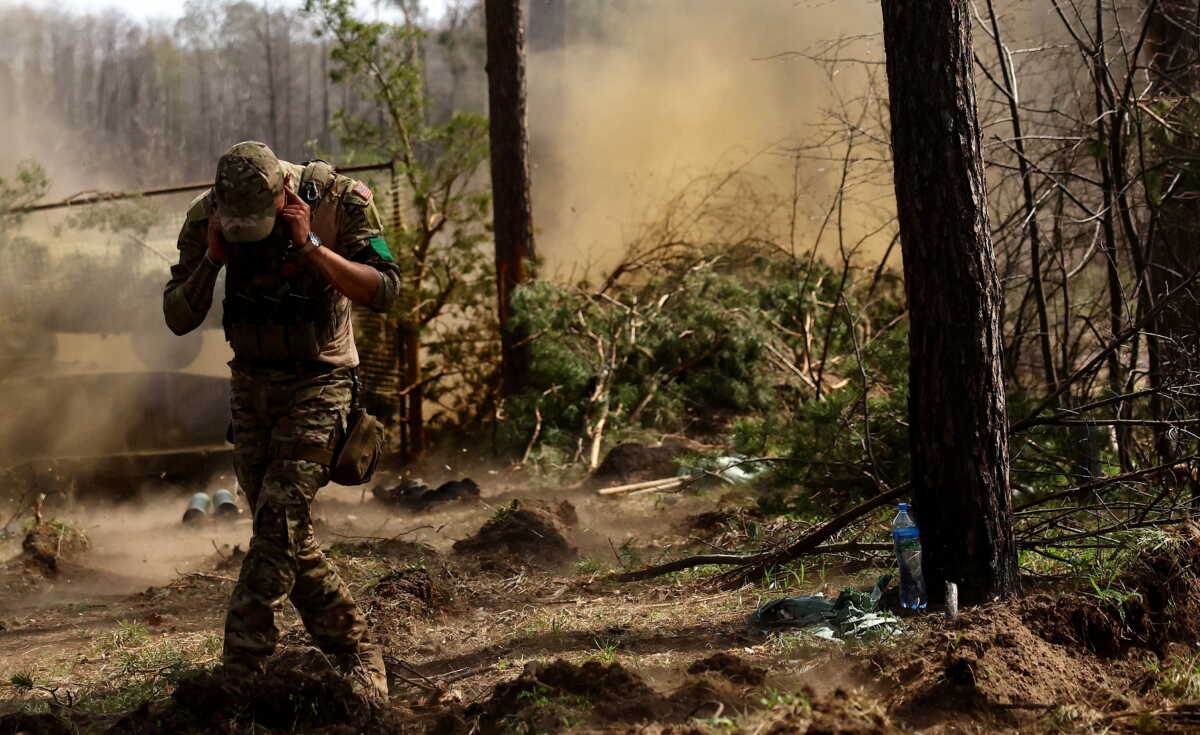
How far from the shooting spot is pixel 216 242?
146 inches

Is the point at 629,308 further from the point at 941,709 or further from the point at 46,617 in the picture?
the point at 941,709

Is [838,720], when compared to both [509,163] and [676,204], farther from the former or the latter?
[676,204]

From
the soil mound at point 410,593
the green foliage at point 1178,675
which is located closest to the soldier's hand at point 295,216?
the soil mound at point 410,593

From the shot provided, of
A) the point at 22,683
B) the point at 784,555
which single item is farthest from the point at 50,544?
the point at 784,555

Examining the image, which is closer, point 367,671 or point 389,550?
point 367,671

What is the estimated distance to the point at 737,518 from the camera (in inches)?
272

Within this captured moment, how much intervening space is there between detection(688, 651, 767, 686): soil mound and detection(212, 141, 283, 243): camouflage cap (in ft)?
6.63

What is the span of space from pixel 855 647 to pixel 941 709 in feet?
1.90

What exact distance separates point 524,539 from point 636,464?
229cm

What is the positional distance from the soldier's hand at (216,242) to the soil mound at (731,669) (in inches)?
82.1

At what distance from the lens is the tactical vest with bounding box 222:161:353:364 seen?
12.4 ft

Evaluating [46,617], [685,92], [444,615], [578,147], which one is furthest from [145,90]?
[444,615]

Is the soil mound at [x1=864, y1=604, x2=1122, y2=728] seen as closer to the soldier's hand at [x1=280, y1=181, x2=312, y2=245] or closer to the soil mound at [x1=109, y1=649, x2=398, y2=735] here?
the soil mound at [x1=109, y1=649, x2=398, y2=735]

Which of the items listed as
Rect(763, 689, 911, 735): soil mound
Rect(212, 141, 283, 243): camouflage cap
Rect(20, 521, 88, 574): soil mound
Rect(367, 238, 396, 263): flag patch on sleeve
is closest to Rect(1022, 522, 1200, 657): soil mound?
Rect(763, 689, 911, 735): soil mound
